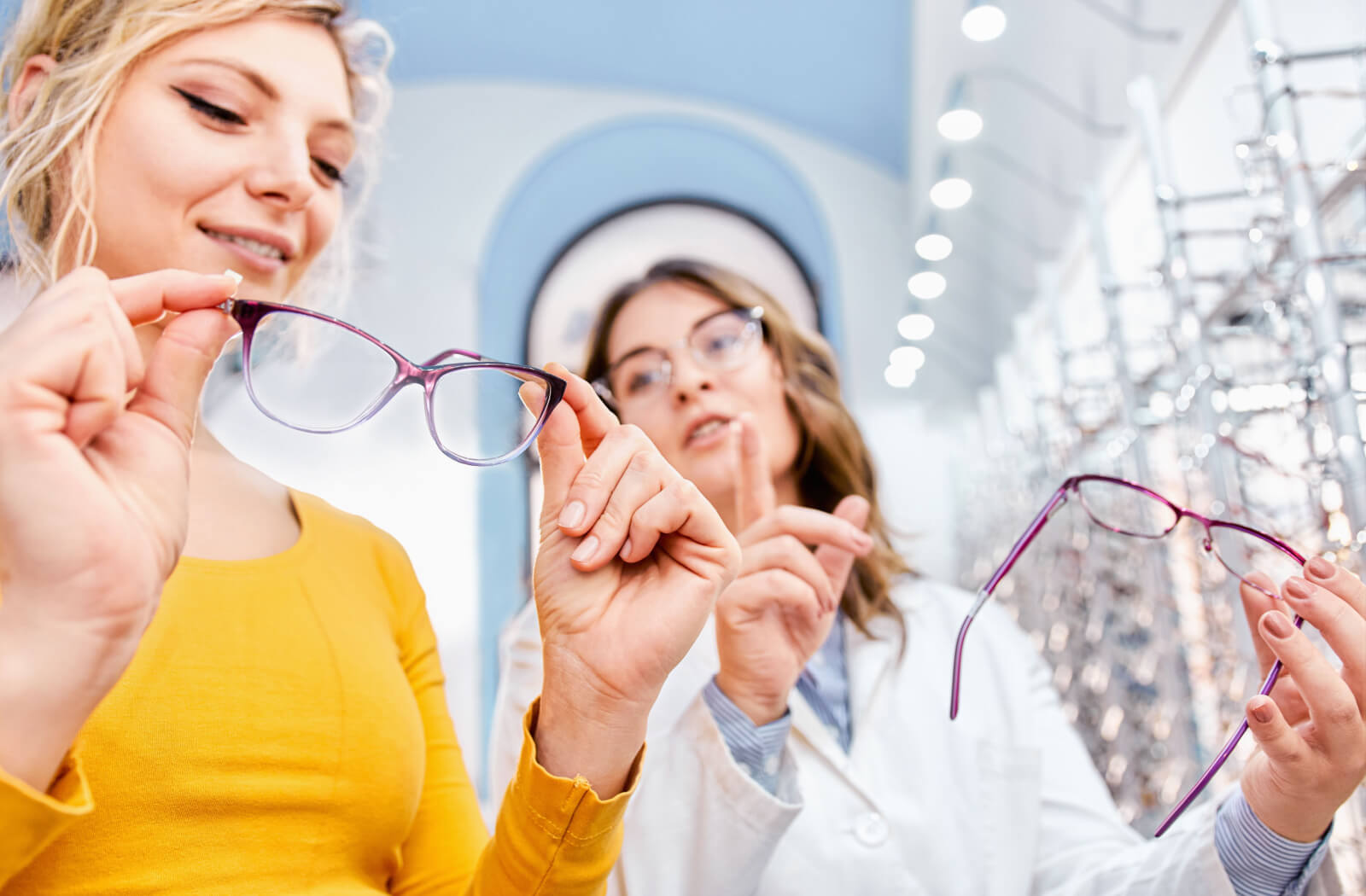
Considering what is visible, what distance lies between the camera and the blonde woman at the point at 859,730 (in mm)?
623

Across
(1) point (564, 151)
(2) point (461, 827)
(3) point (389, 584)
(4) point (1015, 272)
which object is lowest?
(2) point (461, 827)

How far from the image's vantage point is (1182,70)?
2164 millimetres

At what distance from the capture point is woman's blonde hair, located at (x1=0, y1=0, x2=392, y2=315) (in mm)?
626

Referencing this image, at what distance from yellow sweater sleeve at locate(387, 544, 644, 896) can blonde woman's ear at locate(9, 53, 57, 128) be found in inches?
17.9

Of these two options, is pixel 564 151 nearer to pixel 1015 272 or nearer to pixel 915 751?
pixel 1015 272

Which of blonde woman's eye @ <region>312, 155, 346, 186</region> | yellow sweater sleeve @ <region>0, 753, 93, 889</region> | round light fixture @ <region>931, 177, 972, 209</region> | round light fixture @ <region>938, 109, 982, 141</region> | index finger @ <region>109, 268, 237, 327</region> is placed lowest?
yellow sweater sleeve @ <region>0, 753, 93, 889</region>

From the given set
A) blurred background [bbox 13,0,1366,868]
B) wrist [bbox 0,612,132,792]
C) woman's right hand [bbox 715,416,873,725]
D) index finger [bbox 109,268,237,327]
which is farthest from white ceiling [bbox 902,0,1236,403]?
wrist [bbox 0,612,132,792]

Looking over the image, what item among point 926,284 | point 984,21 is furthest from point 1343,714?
point 926,284

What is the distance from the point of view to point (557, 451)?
553 mm

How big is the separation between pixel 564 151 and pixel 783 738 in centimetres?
382

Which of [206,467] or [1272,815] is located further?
[206,467]

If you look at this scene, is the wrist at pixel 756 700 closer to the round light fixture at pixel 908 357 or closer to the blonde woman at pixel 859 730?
the blonde woman at pixel 859 730

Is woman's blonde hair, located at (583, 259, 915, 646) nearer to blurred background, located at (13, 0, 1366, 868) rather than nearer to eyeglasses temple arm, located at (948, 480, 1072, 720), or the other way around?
blurred background, located at (13, 0, 1366, 868)

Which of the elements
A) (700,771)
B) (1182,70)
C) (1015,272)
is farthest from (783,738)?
(1015,272)
